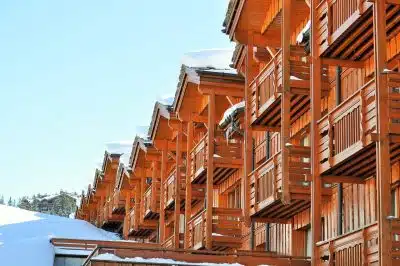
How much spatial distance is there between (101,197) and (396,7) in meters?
53.2

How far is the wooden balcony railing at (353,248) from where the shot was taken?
17188mm

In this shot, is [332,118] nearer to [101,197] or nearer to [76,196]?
[101,197]

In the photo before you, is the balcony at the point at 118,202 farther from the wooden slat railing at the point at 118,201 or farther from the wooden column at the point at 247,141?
the wooden column at the point at 247,141

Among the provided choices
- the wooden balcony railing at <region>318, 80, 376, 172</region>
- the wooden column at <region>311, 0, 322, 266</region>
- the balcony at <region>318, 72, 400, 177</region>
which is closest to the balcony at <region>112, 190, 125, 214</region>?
the wooden column at <region>311, 0, 322, 266</region>

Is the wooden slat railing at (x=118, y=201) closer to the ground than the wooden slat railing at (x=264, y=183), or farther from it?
farther from it

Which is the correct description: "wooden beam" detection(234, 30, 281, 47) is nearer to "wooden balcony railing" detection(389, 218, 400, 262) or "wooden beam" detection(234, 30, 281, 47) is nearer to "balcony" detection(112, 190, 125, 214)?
"wooden balcony railing" detection(389, 218, 400, 262)

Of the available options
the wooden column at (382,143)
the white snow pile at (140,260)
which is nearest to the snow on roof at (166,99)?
the white snow pile at (140,260)

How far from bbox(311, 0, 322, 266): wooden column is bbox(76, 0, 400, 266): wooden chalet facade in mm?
27

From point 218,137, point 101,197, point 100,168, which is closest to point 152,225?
point 218,137

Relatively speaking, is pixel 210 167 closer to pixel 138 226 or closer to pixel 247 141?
pixel 247 141

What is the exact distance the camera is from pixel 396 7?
60.5ft

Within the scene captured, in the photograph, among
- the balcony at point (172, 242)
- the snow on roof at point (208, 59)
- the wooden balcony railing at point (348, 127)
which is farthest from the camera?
the balcony at point (172, 242)

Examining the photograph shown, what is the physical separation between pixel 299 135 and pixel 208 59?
23.3 feet

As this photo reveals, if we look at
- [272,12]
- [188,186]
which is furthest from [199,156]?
[272,12]
